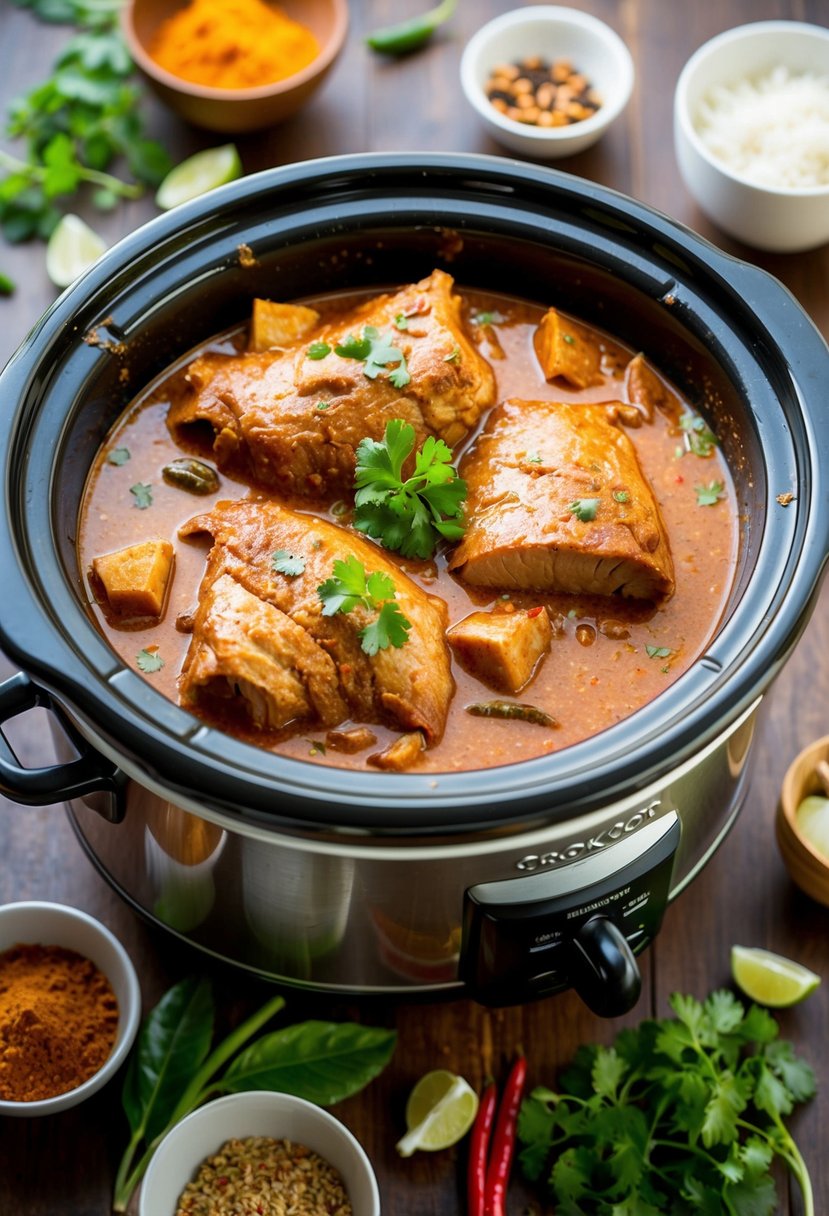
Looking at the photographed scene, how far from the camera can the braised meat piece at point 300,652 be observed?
257cm

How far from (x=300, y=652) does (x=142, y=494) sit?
24.0 inches

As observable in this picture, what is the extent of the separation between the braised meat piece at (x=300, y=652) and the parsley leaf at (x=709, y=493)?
0.66 m

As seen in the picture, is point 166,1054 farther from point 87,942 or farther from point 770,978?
point 770,978

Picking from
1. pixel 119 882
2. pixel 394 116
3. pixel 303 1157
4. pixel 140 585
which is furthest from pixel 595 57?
pixel 303 1157

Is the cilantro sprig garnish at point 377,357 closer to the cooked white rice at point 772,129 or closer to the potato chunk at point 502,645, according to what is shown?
the potato chunk at point 502,645

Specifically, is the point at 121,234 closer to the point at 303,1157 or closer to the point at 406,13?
the point at 406,13

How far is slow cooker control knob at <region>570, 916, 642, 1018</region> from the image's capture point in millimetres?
2398

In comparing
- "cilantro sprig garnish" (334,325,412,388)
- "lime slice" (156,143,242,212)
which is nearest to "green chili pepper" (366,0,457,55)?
"lime slice" (156,143,242,212)

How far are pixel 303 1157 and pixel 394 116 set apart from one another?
9.89ft

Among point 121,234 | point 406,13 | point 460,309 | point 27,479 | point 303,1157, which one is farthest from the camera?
point 406,13

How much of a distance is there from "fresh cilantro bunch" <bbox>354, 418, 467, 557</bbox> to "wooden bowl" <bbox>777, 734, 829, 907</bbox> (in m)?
1.03

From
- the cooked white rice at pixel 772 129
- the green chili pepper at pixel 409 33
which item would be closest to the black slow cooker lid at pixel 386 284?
the cooked white rice at pixel 772 129

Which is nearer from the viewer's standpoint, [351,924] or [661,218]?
[351,924]

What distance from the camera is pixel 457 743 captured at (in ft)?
8.65
